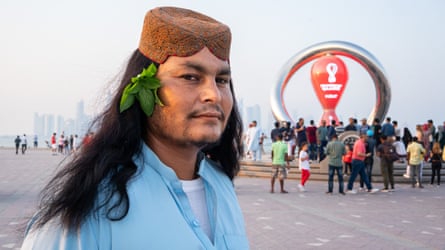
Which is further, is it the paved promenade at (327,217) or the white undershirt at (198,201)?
the paved promenade at (327,217)

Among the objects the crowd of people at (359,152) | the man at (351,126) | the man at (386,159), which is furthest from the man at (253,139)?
the man at (386,159)

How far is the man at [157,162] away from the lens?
1224 millimetres

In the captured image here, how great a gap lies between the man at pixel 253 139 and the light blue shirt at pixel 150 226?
13591mm

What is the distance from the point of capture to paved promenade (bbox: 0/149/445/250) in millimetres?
5930

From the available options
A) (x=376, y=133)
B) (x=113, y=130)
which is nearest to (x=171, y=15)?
(x=113, y=130)

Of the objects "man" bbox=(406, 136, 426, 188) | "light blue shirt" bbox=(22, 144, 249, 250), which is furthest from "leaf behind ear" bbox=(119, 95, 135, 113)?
"man" bbox=(406, 136, 426, 188)

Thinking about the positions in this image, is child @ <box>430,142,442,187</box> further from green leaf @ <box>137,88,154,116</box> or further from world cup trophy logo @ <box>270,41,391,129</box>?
green leaf @ <box>137,88,154,116</box>

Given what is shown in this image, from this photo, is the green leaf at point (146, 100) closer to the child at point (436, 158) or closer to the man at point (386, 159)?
the man at point (386, 159)

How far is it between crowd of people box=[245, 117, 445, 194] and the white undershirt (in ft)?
29.7

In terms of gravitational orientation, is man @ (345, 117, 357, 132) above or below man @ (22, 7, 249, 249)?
above

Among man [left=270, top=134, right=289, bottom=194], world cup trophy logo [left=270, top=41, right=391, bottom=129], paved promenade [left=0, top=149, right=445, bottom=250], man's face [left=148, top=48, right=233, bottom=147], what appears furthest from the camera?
world cup trophy logo [left=270, top=41, right=391, bottom=129]

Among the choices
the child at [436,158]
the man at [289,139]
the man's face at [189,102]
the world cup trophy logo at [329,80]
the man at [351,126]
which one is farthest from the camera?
the world cup trophy logo at [329,80]

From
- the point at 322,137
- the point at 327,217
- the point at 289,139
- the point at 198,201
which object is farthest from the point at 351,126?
the point at 198,201

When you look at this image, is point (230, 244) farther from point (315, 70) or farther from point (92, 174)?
point (315, 70)
